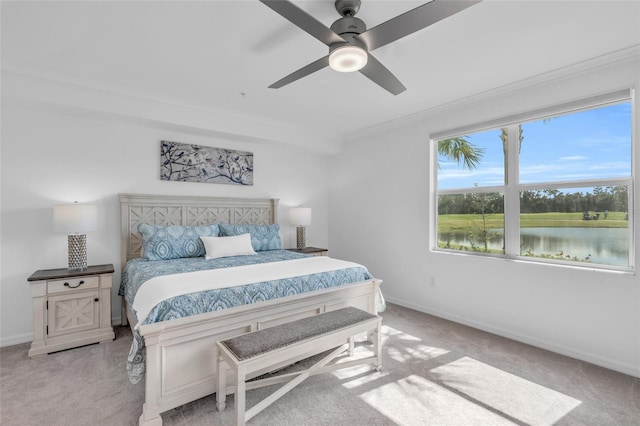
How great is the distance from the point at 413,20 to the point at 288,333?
80.6 inches

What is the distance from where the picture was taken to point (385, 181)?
177 inches

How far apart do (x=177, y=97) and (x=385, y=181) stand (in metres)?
2.95

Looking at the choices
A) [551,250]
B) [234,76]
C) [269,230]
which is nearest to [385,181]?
[269,230]

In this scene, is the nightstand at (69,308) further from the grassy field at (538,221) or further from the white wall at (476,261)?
the grassy field at (538,221)

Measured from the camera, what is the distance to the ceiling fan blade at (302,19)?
4.93 feet

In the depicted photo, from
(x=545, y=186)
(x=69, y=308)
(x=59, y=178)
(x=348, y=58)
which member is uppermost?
(x=348, y=58)

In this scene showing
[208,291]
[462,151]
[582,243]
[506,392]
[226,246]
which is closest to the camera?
[208,291]

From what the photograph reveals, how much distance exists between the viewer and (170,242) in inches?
129

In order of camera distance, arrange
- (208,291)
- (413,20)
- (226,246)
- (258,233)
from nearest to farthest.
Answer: (413,20)
(208,291)
(226,246)
(258,233)

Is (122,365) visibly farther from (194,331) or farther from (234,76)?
(234,76)

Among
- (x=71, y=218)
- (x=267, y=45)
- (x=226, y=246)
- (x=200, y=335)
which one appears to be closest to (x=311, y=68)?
(x=267, y=45)

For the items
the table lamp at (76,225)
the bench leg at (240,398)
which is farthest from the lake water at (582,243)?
the table lamp at (76,225)

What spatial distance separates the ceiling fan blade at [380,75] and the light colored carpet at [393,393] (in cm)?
232

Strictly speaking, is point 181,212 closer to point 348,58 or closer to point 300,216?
point 300,216
